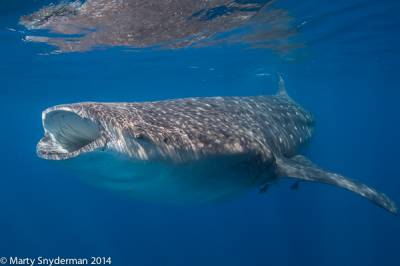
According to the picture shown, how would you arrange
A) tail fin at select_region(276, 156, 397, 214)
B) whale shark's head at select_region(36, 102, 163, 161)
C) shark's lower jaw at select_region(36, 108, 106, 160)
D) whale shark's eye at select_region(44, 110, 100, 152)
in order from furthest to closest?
tail fin at select_region(276, 156, 397, 214)
whale shark's eye at select_region(44, 110, 100, 152)
shark's lower jaw at select_region(36, 108, 106, 160)
whale shark's head at select_region(36, 102, 163, 161)

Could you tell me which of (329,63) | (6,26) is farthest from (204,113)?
(329,63)

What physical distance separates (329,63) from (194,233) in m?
17.5

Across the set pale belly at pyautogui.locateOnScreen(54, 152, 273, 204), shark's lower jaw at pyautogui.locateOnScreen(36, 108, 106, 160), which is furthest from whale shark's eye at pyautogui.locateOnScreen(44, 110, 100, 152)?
pale belly at pyautogui.locateOnScreen(54, 152, 273, 204)

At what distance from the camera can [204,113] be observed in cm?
621

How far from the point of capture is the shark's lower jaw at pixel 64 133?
3832 millimetres

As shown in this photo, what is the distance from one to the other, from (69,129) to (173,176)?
1.47m

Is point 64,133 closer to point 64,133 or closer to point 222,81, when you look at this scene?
point 64,133

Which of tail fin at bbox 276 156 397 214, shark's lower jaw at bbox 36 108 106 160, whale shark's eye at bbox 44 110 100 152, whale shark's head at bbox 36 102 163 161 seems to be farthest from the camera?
tail fin at bbox 276 156 397 214

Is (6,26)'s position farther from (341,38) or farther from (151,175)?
(341,38)

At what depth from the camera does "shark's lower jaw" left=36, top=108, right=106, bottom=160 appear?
12.6 ft

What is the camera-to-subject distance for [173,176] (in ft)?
15.7

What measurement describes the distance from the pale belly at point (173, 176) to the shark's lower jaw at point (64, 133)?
27cm

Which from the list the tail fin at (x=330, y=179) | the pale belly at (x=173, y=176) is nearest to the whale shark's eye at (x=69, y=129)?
the pale belly at (x=173, y=176)

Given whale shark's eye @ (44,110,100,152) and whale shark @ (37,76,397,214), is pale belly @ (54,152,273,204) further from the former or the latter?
whale shark's eye @ (44,110,100,152)
